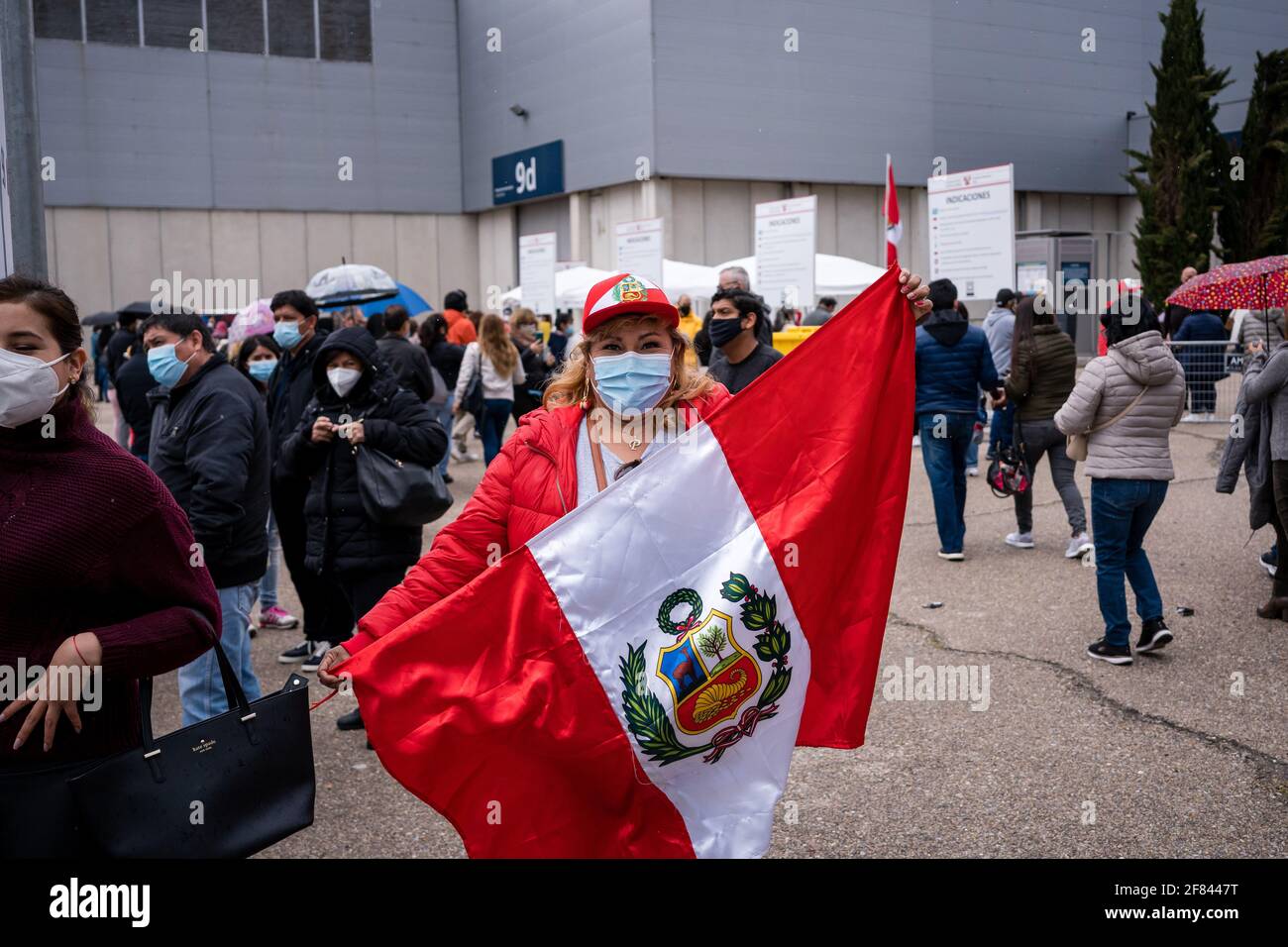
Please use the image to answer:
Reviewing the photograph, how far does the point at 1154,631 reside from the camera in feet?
21.9

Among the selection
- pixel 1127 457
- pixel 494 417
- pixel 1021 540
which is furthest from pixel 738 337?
pixel 494 417

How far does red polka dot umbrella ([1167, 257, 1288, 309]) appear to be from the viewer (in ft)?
27.8

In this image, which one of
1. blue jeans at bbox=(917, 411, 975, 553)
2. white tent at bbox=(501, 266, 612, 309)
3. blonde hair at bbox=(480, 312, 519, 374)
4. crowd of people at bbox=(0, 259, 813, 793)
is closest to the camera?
crowd of people at bbox=(0, 259, 813, 793)

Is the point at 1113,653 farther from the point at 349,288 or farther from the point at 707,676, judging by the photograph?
the point at 349,288

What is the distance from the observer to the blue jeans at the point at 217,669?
4773 millimetres

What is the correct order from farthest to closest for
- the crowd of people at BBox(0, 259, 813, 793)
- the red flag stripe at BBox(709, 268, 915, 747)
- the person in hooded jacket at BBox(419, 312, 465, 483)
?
the person in hooded jacket at BBox(419, 312, 465, 483) < the red flag stripe at BBox(709, 268, 915, 747) < the crowd of people at BBox(0, 259, 813, 793)

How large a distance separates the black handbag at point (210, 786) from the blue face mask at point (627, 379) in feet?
3.52

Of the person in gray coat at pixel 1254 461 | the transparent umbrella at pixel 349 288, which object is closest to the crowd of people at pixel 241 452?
the transparent umbrella at pixel 349 288

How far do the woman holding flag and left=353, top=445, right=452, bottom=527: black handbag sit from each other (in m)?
2.35

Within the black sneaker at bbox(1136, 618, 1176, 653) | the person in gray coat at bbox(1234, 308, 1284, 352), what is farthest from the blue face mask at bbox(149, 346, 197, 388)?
the person in gray coat at bbox(1234, 308, 1284, 352)

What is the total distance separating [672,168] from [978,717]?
83.0ft

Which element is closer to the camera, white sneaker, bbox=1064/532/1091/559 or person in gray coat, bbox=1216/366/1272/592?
person in gray coat, bbox=1216/366/1272/592

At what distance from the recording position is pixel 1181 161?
28750 mm

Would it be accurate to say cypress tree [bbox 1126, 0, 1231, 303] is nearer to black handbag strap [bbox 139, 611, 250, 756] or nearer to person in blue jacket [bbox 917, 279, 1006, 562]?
person in blue jacket [bbox 917, 279, 1006, 562]
